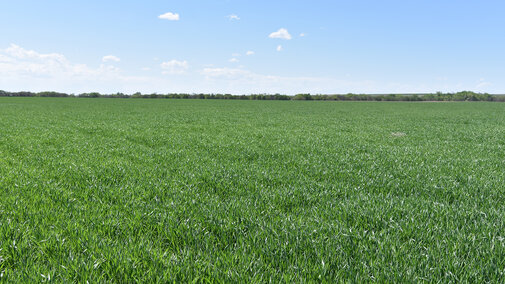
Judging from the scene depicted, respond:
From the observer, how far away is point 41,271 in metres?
3.16

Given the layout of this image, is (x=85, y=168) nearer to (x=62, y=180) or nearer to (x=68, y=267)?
(x=62, y=180)

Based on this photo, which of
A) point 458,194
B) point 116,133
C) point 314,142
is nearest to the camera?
point 458,194

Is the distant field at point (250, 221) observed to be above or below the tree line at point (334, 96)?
below

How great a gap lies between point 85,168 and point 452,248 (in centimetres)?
830

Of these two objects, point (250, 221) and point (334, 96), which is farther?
point (334, 96)

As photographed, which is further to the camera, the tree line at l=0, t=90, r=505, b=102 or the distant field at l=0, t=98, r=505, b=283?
the tree line at l=0, t=90, r=505, b=102

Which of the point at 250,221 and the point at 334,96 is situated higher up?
the point at 334,96

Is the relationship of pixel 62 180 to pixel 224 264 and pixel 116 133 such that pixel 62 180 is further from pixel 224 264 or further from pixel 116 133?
pixel 116 133

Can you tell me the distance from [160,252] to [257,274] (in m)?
1.29

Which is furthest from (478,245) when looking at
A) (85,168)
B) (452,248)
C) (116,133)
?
(116,133)

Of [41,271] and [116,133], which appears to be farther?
[116,133]

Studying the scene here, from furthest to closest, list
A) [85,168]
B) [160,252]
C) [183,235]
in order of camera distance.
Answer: [85,168] → [183,235] → [160,252]

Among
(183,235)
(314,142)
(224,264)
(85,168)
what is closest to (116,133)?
(85,168)

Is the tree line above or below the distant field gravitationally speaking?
above
